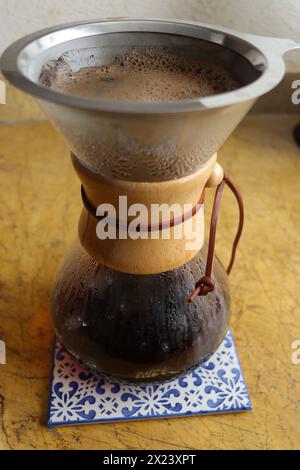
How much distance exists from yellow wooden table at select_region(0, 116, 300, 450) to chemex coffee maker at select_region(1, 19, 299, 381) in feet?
0.25

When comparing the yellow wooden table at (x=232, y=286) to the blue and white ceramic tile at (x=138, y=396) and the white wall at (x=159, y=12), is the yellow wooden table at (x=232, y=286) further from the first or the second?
the white wall at (x=159, y=12)

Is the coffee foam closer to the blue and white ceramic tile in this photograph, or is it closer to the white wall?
the blue and white ceramic tile

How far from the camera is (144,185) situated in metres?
0.52

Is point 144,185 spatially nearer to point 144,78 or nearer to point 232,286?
point 144,78

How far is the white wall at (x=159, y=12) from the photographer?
106 centimetres

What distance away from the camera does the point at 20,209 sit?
954mm

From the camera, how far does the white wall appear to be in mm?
1063

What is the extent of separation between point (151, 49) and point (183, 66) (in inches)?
1.7

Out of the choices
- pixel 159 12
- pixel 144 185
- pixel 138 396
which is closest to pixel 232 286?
pixel 138 396

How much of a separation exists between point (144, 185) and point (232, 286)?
0.36 meters

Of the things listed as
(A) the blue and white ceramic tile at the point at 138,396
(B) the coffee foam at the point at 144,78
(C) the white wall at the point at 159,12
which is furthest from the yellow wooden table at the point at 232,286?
(B) the coffee foam at the point at 144,78

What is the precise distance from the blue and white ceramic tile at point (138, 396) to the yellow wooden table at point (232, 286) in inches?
0.5

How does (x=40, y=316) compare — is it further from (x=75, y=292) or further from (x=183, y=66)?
(x=183, y=66)

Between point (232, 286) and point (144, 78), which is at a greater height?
point (144, 78)
